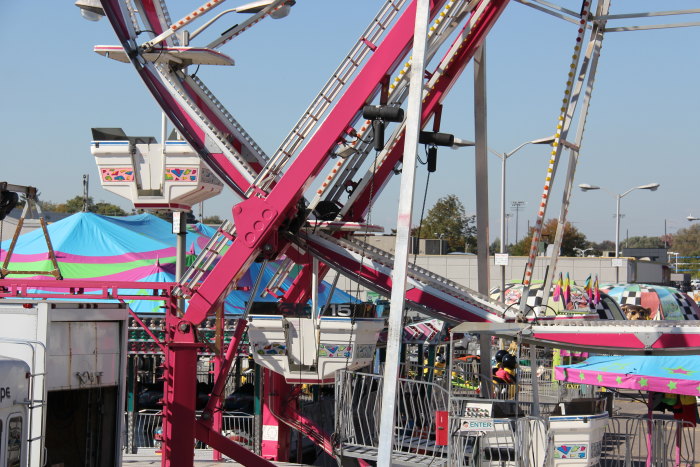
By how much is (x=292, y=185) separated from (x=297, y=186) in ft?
0.28

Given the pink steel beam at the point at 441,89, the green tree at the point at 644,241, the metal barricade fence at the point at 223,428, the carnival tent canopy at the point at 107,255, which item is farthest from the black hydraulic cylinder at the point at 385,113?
the green tree at the point at 644,241

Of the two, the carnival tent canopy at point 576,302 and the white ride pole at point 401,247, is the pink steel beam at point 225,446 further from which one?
the carnival tent canopy at point 576,302

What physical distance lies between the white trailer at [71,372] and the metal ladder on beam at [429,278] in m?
5.23

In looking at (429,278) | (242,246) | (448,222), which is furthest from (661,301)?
(448,222)

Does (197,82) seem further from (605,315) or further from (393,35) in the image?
(605,315)

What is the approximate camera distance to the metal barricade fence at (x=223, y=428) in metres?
18.7

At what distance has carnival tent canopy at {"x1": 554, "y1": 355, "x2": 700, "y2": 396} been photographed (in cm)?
1349

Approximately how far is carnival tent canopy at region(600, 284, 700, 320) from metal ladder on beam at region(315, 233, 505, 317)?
15.5 meters

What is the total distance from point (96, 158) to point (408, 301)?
5.64m

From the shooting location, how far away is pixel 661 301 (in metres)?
29.2

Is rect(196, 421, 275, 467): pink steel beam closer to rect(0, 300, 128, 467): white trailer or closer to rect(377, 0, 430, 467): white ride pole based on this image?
rect(0, 300, 128, 467): white trailer

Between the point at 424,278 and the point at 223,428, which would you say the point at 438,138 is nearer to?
the point at 424,278

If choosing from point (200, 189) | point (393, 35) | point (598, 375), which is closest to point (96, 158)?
point (200, 189)

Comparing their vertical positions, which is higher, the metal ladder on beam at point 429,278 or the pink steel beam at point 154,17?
the pink steel beam at point 154,17
